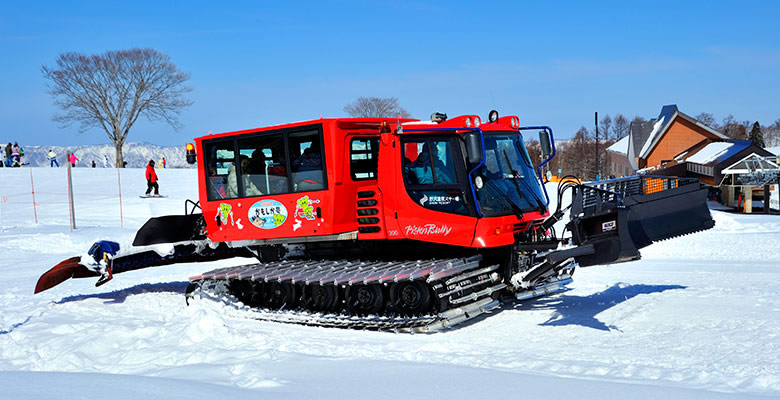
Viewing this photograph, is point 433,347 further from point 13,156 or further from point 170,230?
point 13,156

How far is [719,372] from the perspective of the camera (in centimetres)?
584

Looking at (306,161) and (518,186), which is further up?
(306,161)

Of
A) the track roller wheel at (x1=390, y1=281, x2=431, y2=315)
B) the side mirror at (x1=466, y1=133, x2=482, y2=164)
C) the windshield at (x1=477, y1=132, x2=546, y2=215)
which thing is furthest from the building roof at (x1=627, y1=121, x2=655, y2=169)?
the side mirror at (x1=466, y1=133, x2=482, y2=164)

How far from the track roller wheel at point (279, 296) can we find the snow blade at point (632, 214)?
12.2 feet

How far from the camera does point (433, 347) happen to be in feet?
23.1

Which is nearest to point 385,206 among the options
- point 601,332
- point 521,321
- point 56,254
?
point 521,321

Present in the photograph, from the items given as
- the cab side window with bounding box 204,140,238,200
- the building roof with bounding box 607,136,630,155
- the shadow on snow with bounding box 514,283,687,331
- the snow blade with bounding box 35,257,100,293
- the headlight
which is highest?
the building roof with bounding box 607,136,630,155

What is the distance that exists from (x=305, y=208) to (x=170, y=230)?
116 inches

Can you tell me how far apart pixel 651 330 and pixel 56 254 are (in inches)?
530

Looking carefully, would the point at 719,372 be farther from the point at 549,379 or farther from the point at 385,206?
the point at 385,206

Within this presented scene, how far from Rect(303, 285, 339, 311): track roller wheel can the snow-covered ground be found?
620 millimetres

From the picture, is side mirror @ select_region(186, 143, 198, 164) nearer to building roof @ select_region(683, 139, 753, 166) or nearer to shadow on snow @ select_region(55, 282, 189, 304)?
shadow on snow @ select_region(55, 282, 189, 304)

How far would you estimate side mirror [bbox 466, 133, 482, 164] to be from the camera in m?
7.63

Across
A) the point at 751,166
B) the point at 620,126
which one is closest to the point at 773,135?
the point at 620,126
